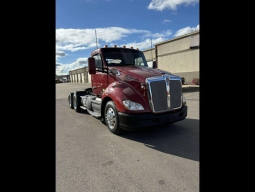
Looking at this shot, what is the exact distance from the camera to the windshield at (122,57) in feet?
15.9

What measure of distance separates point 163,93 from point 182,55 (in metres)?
16.4

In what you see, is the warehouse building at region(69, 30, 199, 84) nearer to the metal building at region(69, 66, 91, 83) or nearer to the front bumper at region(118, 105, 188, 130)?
the front bumper at region(118, 105, 188, 130)

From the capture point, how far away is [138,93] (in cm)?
361

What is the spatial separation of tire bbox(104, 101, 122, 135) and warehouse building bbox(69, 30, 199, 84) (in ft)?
49.5

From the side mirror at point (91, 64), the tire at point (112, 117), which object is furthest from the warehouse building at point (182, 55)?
the tire at point (112, 117)

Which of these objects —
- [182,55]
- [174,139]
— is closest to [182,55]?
[182,55]

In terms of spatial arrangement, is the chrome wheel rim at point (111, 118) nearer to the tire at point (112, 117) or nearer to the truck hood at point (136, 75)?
the tire at point (112, 117)
